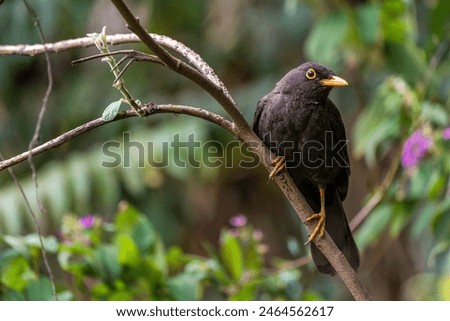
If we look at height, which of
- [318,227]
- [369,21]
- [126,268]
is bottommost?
[318,227]

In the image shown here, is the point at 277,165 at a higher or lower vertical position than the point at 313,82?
lower

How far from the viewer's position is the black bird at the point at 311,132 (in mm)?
3811

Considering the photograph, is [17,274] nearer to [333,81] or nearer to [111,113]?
[111,113]

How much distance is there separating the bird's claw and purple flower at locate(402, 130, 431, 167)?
1194 millimetres

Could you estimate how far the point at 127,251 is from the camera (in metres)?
3.71

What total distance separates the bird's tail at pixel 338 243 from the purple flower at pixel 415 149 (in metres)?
0.56

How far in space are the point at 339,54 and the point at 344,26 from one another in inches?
36.7

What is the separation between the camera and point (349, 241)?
4008 mm

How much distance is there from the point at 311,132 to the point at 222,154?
3.47 meters

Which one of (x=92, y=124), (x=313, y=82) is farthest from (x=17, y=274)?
(x=313, y=82)

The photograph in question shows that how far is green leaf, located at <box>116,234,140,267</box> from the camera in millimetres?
3707

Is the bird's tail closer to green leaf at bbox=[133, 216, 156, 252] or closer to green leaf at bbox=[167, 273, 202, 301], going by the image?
green leaf at bbox=[167, 273, 202, 301]

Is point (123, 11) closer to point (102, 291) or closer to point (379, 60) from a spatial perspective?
point (102, 291)

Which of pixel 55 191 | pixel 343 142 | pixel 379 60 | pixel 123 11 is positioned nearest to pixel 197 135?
pixel 55 191
